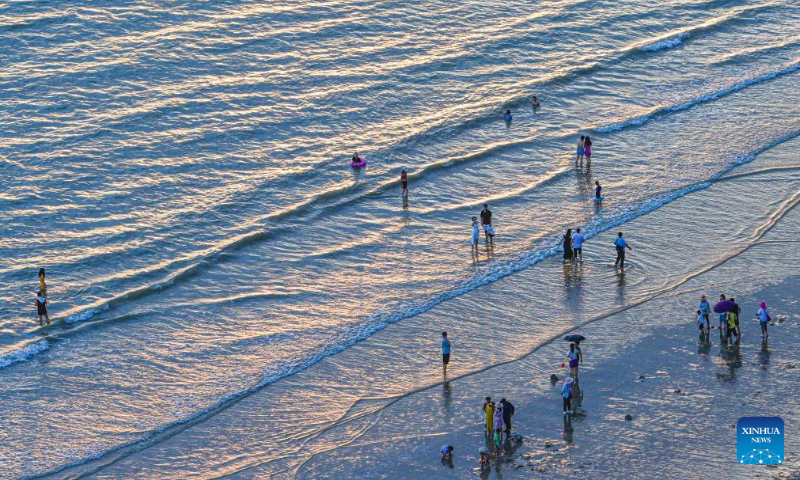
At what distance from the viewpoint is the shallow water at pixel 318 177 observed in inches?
1266

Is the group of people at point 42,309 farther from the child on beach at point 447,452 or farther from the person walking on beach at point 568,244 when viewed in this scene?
the person walking on beach at point 568,244

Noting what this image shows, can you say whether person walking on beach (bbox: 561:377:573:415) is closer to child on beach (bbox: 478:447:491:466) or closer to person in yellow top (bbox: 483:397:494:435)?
person in yellow top (bbox: 483:397:494:435)

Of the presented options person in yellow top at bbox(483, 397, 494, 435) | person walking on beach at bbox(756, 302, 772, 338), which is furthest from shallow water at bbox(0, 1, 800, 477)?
person walking on beach at bbox(756, 302, 772, 338)

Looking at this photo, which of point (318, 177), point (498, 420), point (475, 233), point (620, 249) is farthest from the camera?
point (318, 177)

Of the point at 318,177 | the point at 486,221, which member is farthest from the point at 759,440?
the point at 318,177

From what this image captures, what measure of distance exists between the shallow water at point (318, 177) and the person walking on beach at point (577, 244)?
2.96 ft

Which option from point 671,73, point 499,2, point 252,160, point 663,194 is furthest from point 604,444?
point 499,2

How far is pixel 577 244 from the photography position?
37.2 meters

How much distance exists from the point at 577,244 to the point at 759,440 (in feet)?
39.2

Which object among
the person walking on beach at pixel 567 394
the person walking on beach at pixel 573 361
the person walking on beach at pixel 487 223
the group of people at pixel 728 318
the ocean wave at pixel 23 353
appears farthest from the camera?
the person walking on beach at pixel 487 223

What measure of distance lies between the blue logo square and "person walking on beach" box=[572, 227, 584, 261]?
10.8 meters

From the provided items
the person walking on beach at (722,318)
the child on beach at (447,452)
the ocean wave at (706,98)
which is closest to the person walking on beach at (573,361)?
the child on beach at (447,452)

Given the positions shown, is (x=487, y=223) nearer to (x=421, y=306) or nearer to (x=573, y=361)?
(x=421, y=306)

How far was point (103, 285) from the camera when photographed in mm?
37062
